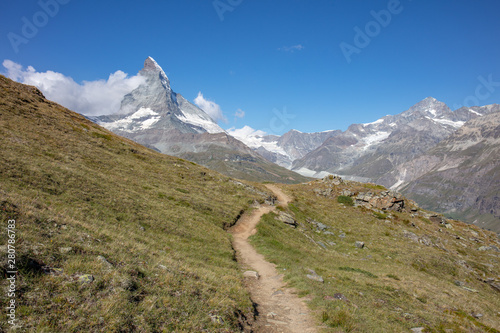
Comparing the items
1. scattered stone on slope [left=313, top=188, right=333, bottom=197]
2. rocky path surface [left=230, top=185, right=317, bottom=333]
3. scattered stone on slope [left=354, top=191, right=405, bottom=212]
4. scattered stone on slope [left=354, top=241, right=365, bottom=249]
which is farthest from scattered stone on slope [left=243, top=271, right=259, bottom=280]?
scattered stone on slope [left=313, top=188, right=333, bottom=197]

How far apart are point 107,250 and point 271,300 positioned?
429 inches

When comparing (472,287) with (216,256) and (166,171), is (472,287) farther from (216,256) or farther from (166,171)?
(166,171)

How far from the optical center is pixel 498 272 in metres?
37.8

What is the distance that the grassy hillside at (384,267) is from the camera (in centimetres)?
1485

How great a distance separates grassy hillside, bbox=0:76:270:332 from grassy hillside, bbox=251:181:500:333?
19.4 feet

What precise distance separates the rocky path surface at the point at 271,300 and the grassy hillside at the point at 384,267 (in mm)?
841

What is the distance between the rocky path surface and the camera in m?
12.5

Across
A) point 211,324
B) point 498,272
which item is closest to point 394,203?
point 498,272

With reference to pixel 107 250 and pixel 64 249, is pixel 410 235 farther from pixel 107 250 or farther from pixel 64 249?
pixel 64 249

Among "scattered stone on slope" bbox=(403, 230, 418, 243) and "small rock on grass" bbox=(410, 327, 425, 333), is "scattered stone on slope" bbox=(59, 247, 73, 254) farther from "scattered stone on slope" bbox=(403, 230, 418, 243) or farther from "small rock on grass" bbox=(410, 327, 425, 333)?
"scattered stone on slope" bbox=(403, 230, 418, 243)

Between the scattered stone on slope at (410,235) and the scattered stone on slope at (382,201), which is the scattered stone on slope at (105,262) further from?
the scattered stone on slope at (382,201)

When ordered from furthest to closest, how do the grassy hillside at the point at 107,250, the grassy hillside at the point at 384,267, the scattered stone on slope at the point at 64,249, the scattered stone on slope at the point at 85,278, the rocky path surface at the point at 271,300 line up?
1. the grassy hillside at the point at 384,267
2. the rocky path surface at the point at 271,300
3. the scattered stone on slope at the point at 64,249
4. the scattered stone on slope at the point at 85,278
5. the grassy hillside at the point at 107,250

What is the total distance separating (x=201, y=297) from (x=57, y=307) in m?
6.12

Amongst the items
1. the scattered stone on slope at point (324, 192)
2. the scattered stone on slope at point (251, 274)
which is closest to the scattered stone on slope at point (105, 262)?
the scattered stone on slope at point (251, 274)
